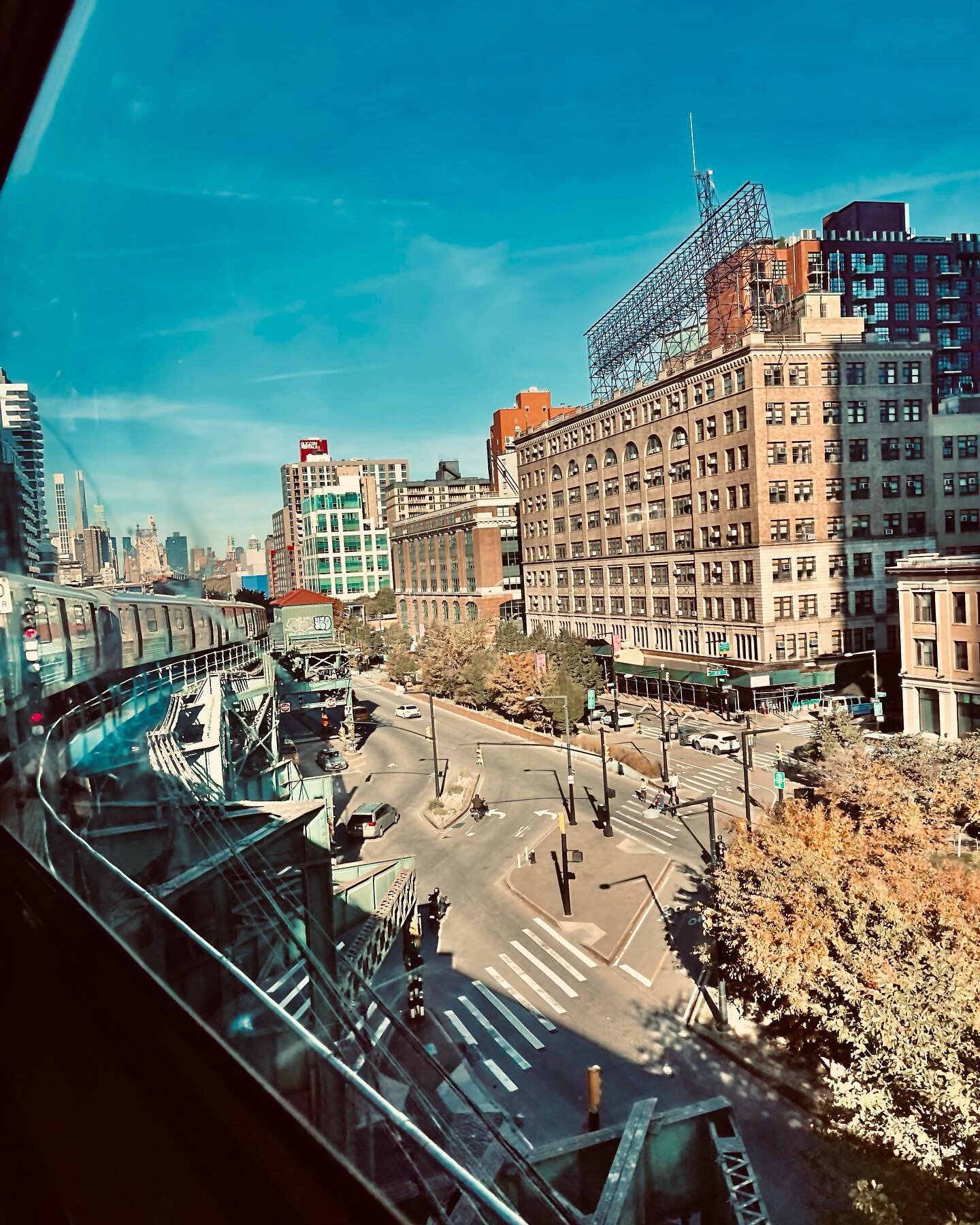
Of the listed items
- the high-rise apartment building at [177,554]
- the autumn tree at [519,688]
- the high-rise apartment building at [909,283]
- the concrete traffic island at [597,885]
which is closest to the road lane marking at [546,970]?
the concrete traffic island at [597,885]

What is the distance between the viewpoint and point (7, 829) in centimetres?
327

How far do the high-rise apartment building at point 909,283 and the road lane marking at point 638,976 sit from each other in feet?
22.0

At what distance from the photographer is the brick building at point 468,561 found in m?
34.3

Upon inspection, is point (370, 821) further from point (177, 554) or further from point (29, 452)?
point (177, 554)

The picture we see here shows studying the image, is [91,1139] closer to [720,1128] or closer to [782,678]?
[720,1128]

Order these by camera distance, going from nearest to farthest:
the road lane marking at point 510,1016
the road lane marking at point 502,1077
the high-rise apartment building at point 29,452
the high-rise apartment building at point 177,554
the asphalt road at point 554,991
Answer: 1. the high-rise apartment building at point 177,554
2. the high-rise apartment building at point 29,452
3. the asphalt road at point 554,991
4. the road lane marking at point 502,1077
5. the road lane marking at point 510,1016

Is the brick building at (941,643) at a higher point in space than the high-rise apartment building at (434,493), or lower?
lower

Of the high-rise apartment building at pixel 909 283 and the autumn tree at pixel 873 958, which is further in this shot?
the high-rise apartment building at pixel 909 283

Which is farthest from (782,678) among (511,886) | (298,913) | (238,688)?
(298,913)

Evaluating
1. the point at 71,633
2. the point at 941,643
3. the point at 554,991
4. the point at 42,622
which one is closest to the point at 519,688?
the point at 941,643

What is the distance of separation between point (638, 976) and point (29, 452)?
7479 mm

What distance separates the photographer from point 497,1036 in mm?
7449

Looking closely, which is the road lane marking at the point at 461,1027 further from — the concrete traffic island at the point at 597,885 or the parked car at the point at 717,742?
the parked car at the point at 717,742

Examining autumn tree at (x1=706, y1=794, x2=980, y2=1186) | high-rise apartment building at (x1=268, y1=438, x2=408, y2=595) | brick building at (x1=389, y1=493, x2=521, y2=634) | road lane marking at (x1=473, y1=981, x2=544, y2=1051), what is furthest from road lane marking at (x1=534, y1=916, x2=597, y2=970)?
brick building at (x1=389, y1=493, x2=521, y2=634)
